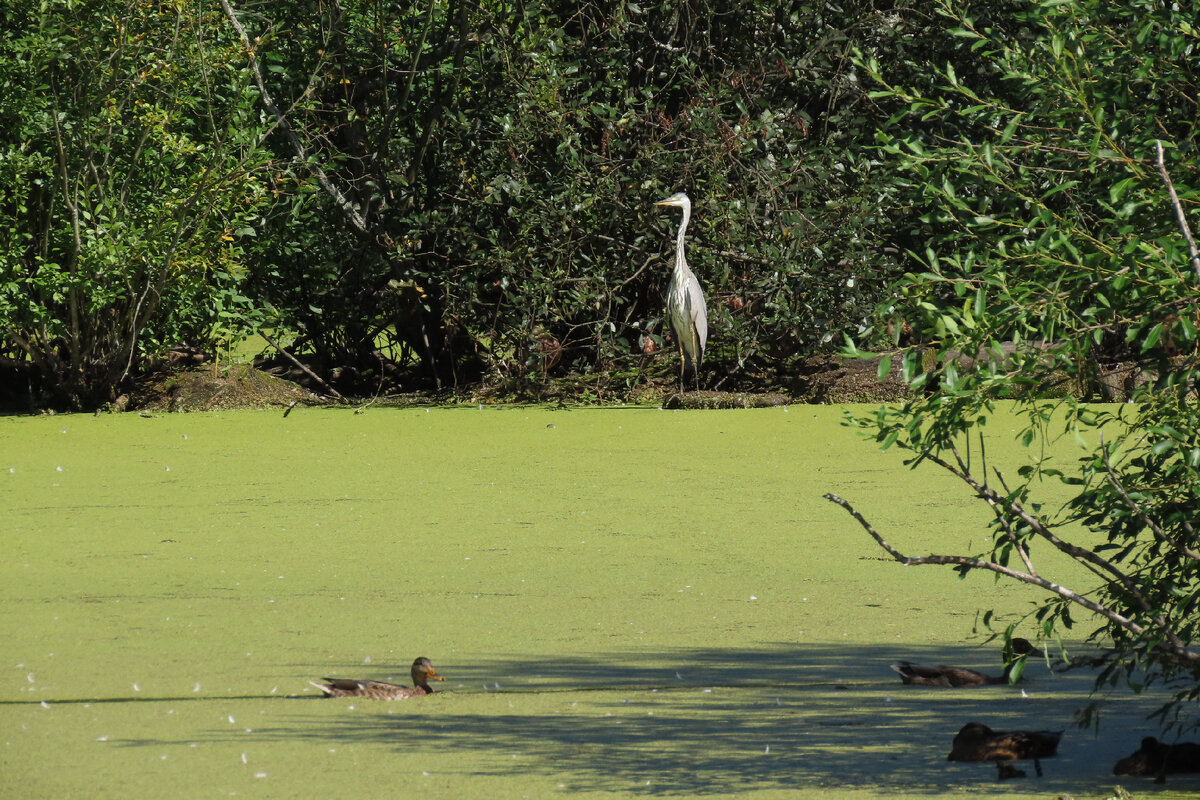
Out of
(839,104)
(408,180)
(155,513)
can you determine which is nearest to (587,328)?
(408,180)

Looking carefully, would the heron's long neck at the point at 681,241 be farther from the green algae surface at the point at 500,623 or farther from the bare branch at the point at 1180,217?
the bare branch at the point at 1180,217

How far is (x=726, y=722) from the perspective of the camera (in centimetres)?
243

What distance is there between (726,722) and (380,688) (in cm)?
58

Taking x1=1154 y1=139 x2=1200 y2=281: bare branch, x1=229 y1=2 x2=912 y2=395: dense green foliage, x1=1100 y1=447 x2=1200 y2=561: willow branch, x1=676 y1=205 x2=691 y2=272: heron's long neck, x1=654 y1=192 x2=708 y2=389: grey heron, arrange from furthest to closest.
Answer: x1=229 y1=2 x2=912 y2=395: dense green foliage
x1=676 y1=205 x2=691 y2=272: heron's long neck
x1=654 y1=192 x2=708 y2=389: grey heron
x1=1100 y1=447 x2=1200 y2=561: willow branch
x1=1154 y1=139 x2=1200 y2=281: bare branch

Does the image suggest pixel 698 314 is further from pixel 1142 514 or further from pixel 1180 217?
pixel 1180 217

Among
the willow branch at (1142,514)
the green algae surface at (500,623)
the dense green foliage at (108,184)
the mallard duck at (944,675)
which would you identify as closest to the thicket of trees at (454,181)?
the dense green foliage at (108,184)

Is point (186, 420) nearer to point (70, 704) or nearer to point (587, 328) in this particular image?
point (587, 328)

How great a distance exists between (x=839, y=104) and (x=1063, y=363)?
20.6 ft

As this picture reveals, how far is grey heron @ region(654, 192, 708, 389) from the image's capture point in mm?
6828

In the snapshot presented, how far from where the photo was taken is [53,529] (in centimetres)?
424

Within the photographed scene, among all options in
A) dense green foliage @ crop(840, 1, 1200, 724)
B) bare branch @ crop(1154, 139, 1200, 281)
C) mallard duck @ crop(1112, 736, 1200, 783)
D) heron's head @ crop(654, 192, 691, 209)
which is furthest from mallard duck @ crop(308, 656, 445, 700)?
heron's head @ crop(654, 192, 691, 209)

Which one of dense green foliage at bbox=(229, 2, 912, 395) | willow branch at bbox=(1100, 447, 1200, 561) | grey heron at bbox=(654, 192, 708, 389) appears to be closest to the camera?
willow branch at bbox=(1100, 447, 1200, 561)

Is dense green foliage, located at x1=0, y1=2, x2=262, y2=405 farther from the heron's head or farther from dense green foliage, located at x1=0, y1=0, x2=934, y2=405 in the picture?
the heron's head

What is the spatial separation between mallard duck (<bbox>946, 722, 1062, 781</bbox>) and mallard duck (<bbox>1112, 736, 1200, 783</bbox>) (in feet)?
0.33
